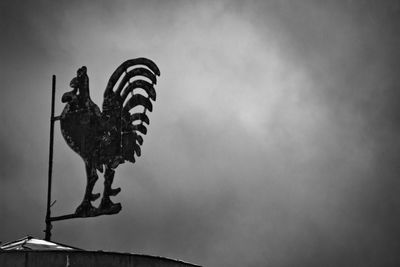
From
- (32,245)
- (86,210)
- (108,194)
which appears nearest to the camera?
(32,245)

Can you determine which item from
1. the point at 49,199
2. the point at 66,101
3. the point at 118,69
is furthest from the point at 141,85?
the point at 49,199

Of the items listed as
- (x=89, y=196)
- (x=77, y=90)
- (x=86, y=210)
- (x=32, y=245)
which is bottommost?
(x=32, y=245)

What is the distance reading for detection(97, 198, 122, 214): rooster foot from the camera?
657 inches

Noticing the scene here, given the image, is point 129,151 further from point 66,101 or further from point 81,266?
point 81,266

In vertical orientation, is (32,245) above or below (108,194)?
below

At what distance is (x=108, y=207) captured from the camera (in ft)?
55.0

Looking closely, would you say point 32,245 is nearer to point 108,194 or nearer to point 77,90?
point 108,194

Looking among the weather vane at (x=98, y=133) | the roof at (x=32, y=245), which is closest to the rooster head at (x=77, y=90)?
the weather vane at (x=98, y=133)

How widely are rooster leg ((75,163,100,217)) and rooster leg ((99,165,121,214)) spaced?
0.59ft

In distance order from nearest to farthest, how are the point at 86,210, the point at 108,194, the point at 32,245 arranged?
the point at 32,245 → the point at 86,210 → the point at 108,194

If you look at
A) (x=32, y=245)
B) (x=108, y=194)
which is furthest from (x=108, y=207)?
(x=32, y=245)

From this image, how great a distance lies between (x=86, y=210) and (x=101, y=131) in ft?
6.02

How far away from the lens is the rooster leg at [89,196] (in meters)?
16.7

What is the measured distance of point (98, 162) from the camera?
56.8 ft
